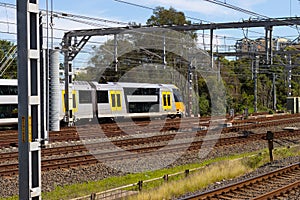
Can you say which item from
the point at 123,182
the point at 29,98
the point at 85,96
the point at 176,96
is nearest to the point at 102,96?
the point at 85,96

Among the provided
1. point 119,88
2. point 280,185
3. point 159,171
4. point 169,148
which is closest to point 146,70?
point 119,88

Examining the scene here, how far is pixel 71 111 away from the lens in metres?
27.0

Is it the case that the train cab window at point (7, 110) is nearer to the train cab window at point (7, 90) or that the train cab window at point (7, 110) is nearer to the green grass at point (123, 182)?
the train cab window at point (7, 90)

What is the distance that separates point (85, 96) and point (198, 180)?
1847 centimetres

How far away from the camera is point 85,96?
96.5 feet

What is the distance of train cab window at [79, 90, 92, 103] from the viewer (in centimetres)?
2911

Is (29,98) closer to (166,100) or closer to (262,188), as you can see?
(262,188)

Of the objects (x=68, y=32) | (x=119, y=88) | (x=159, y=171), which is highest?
(x=68, y=32)

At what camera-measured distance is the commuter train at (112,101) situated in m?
24.8

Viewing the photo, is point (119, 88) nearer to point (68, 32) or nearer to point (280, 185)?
point (68, 32)

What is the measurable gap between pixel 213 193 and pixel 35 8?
5624mm

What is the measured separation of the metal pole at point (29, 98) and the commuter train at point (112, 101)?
18.5m

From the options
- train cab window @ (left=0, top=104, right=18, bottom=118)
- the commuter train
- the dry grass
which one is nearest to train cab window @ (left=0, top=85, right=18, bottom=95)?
the commuter train

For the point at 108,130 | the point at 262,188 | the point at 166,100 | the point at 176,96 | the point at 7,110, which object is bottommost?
the point at 262,188
